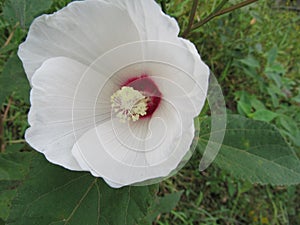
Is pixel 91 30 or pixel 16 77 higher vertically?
pixel 91 30

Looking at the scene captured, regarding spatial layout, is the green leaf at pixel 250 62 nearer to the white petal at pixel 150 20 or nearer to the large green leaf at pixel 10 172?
the large green leaf at pixel 10 172

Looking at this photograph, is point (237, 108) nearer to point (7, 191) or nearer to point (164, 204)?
point (164, 204)

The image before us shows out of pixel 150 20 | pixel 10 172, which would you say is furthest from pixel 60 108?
pixel 10 172

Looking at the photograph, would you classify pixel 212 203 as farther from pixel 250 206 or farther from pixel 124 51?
pixel 124 51

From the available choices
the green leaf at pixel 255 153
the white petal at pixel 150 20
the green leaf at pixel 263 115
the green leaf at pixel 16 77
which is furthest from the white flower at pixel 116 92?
the green leaf at pixel 263 115

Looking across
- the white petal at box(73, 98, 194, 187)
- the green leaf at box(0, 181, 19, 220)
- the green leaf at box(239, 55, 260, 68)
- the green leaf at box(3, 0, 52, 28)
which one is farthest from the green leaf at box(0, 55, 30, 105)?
the green leaf at box(239, 55, 260, 68)

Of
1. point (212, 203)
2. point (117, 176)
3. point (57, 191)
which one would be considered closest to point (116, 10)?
point (117, 176)

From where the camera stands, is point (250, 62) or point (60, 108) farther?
point (250, 62)
